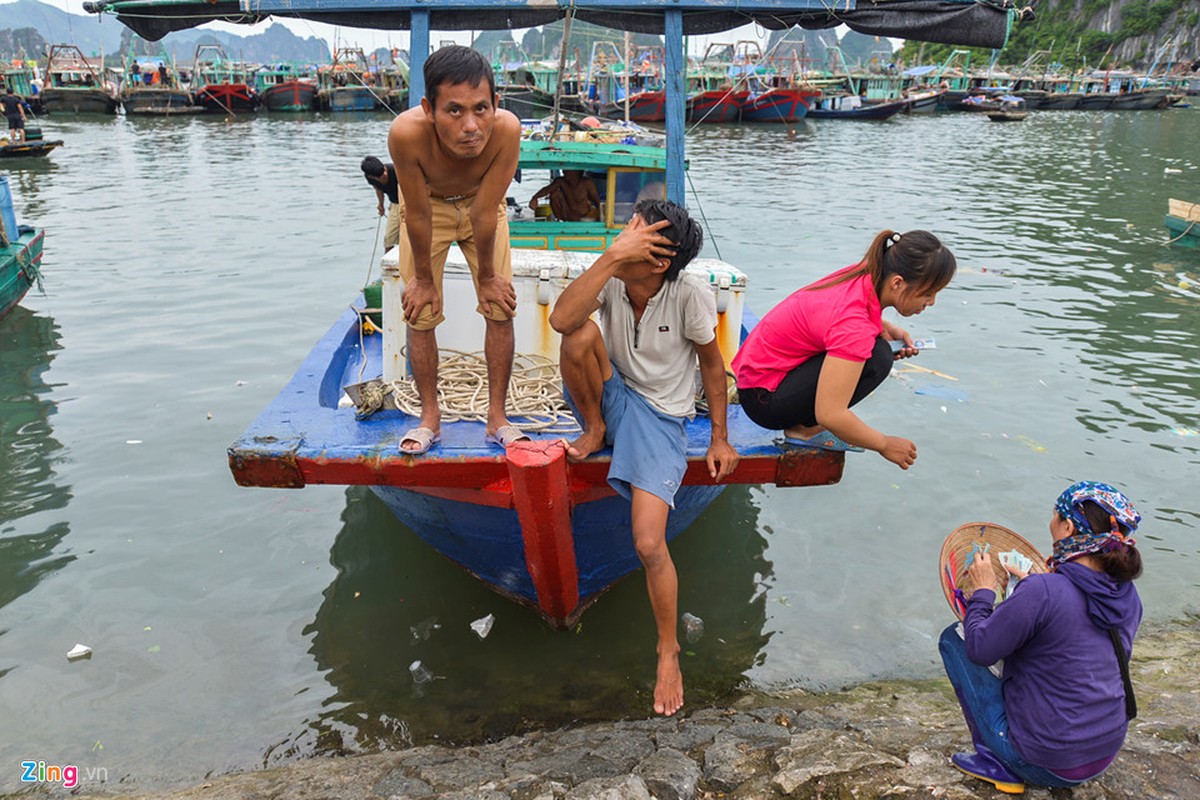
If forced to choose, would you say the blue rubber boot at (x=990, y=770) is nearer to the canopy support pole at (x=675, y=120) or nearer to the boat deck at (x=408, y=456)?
the boat deck at (x=408, y=456)

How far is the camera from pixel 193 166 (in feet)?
72.0

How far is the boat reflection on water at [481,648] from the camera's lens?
3.84 m

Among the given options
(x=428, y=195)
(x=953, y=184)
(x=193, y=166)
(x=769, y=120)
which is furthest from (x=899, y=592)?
(x=769, y=120)

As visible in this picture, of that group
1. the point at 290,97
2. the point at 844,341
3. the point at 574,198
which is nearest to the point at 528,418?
the point at 844,341

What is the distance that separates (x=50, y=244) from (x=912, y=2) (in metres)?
13.0

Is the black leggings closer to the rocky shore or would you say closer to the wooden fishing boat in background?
the rocky shore

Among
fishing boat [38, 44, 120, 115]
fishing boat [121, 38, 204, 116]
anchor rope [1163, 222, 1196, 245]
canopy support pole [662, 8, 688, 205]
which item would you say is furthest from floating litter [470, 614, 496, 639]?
fishing boat [38, 44, 120, 115]

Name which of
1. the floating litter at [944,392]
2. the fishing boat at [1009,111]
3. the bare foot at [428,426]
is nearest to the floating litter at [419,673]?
the bare foot at [428,426]

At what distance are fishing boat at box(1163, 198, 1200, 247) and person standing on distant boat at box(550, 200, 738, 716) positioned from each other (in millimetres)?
12880

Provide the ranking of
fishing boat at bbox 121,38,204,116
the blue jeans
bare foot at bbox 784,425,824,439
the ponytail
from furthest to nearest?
fishing boat at bbox 121,38,204,116, bare foot at bbox 784,425,824,439, the ponytail, the blue jeans

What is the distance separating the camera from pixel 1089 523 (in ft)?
8.01

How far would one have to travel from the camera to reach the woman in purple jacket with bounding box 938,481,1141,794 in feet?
7.99

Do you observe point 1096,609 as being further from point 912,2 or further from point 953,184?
point 953,184

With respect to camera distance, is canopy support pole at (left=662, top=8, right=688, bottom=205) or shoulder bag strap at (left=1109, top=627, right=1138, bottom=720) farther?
canopy support pole at (left=662, top=8, right=688, bottom=205)
